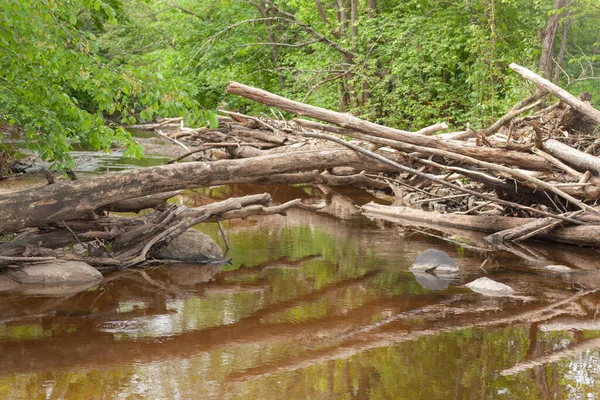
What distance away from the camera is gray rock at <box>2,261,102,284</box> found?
7.26 meters

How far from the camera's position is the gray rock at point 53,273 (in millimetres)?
7262

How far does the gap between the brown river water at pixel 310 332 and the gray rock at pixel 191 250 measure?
0.99ft

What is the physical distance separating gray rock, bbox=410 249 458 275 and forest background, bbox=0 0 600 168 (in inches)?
120

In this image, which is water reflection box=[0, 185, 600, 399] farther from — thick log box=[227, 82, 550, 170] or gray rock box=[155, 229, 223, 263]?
thick log box=[227, 82, 550, 170]

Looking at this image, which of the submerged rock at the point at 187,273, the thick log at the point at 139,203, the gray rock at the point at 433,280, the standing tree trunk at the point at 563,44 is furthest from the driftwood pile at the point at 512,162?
the standing tree trunk at the point at 563,44

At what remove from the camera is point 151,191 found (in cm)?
795

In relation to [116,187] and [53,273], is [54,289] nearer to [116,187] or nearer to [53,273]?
[53,273]

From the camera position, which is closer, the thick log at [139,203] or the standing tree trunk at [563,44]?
the thick log at [139,203]

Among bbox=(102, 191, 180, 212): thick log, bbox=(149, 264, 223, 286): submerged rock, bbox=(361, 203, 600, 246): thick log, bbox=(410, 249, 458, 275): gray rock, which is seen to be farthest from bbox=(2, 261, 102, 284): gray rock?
bbox=(361, 203, 600, 246): thick log

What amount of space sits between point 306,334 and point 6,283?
10.5 ft

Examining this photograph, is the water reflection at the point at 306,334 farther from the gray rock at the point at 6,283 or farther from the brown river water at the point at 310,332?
the gray rock at the point at 6,283

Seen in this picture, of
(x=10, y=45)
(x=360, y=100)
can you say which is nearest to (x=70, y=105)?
(x=10, y=45)

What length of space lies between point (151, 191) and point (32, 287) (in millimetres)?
1599

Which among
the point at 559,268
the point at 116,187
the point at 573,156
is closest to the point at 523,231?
the point at 573,156
